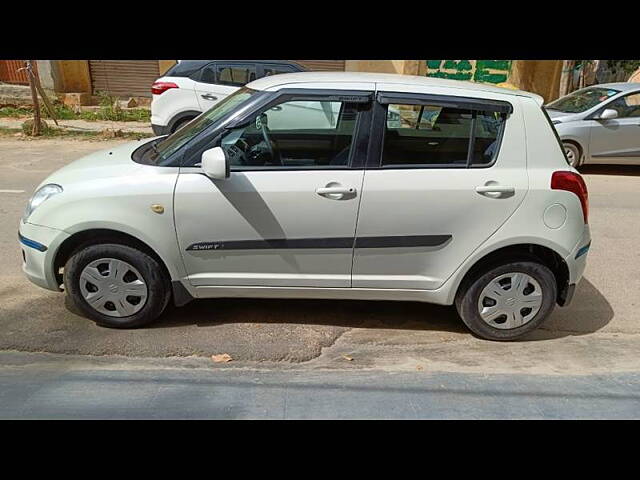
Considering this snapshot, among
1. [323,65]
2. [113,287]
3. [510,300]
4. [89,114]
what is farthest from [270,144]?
A: [323,65]

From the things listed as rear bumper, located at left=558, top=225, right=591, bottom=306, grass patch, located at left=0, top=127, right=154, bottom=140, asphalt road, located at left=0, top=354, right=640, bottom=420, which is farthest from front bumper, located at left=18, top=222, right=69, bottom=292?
grass patch, located at left=0, top=127, right=154, bottom=140

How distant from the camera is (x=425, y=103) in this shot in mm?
3057

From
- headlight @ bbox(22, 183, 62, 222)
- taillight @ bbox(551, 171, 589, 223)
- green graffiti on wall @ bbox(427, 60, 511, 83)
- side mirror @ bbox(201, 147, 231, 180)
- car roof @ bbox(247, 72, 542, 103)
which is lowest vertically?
headlight @ bbox(22, 183, 62, 222)

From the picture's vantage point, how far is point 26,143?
366 inches

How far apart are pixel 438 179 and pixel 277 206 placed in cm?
107

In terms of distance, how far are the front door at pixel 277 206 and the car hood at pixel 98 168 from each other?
471 millimetres

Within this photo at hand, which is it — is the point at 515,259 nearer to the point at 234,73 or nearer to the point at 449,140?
the point at 449,140

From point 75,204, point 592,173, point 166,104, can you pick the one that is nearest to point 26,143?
point 166,104

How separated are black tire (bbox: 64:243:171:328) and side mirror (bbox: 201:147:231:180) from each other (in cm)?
78

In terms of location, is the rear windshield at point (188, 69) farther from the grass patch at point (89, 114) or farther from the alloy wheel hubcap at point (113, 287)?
the alloy wheel hubcap at point (113, 287)

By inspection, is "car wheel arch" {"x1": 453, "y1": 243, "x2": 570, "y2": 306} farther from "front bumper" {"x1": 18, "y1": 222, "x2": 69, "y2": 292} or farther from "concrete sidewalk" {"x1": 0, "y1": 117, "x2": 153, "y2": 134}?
"concrete sidewalk" {"x1": 0, "y1": 117, "x2": 153, "y2": 134}

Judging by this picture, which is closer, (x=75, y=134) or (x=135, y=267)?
(x=135, y=267)

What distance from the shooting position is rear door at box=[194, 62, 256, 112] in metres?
7.91

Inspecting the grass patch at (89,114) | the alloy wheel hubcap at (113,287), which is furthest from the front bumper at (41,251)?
the grass patch at (89,114)
